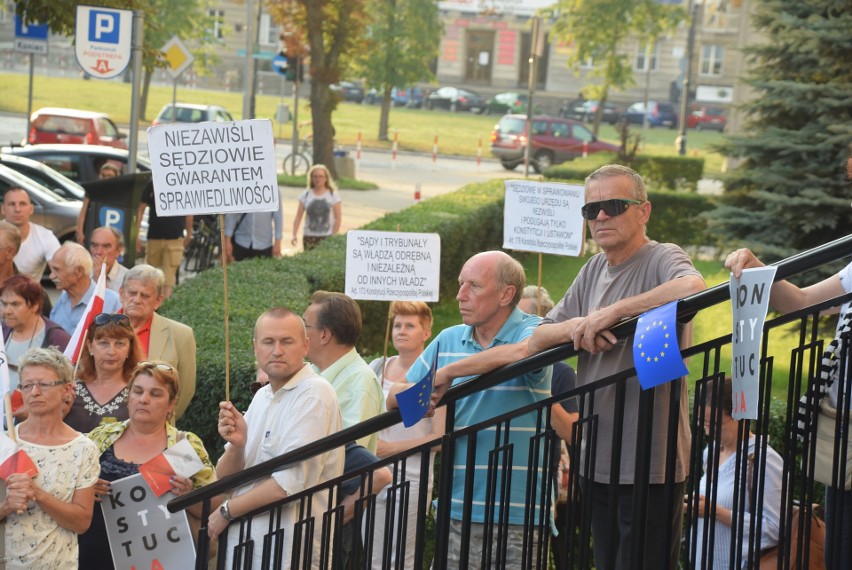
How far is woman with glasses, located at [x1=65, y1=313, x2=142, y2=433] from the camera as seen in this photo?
21.9 ft

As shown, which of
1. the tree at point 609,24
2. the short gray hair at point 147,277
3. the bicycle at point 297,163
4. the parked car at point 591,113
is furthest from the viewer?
the parked car at point 591,113

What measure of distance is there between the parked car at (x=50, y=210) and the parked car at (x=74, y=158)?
10.7 feet

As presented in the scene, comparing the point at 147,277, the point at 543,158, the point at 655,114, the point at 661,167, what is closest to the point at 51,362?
the point at 147,277

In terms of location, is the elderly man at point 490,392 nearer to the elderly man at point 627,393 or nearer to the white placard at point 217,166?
the elderly man at point 627,393

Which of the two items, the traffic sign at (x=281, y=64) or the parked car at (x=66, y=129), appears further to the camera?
the parked car at (x=66, y=129)

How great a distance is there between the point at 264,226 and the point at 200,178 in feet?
24.8

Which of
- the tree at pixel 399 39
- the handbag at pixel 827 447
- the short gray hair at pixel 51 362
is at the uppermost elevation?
the tree at pixel 399 39

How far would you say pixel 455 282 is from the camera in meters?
17.8

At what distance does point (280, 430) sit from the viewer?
5.28 metres

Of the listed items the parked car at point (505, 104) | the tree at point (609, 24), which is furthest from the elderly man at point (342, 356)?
the parked car at point (505, 104)

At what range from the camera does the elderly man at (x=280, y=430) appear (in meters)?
5.09

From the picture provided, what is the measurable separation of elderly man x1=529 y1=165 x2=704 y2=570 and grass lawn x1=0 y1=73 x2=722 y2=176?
145 ft

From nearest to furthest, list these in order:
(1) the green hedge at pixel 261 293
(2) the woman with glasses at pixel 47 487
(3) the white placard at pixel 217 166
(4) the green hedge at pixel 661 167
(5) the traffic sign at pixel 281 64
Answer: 1. (2) the woman with glasses at pixel 47 487
2. (3) the white placard at pixel 217 166
3. (1) the green hedge at pixel 261 293
4. (4) the green hedge at pixel 661 167
5. (5) the traffic sign at pixel 281 64

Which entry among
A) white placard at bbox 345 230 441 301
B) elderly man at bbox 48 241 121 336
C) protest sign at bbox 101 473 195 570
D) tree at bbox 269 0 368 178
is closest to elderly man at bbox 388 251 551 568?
protest sign at bbox 101 473 195 570
